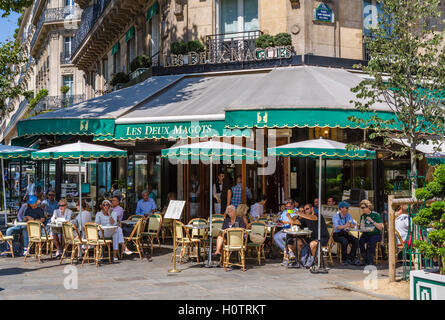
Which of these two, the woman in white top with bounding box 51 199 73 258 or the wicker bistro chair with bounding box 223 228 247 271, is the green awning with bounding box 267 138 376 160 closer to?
the wicker bistro chair with bounding box 223 228 247 271

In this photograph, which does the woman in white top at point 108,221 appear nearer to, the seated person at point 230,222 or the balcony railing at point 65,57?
the seated person at point 230,222

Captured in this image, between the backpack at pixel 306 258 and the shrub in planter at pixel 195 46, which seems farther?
the shrub in planter at pixel 195 46

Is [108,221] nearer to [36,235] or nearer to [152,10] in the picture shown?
[36,235]

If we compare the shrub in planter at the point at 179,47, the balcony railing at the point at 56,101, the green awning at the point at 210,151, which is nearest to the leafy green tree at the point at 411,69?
the green awning at the point at 210,151

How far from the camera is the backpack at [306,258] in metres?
10.5

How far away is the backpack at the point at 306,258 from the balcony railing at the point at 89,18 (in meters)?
15.6

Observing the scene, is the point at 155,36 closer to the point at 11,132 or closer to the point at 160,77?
the point at 160,77

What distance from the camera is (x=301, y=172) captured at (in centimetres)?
1501

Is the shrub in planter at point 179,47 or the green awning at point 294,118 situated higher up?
the shrub in planter at point 179,47

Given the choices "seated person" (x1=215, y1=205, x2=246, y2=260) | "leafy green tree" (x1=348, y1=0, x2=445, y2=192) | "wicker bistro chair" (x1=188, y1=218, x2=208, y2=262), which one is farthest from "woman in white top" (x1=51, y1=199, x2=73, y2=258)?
"leafy green tree" (x1=348, y1=0, x2=445, y2=192)

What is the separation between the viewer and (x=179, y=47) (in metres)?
16.3

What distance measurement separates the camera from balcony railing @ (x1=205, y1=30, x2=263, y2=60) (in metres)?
15.5

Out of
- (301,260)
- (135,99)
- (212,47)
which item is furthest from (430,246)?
(212,47)

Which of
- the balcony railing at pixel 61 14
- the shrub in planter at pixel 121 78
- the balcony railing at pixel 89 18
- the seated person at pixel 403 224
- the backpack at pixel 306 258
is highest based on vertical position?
the balcony railing at pixel 61 14
